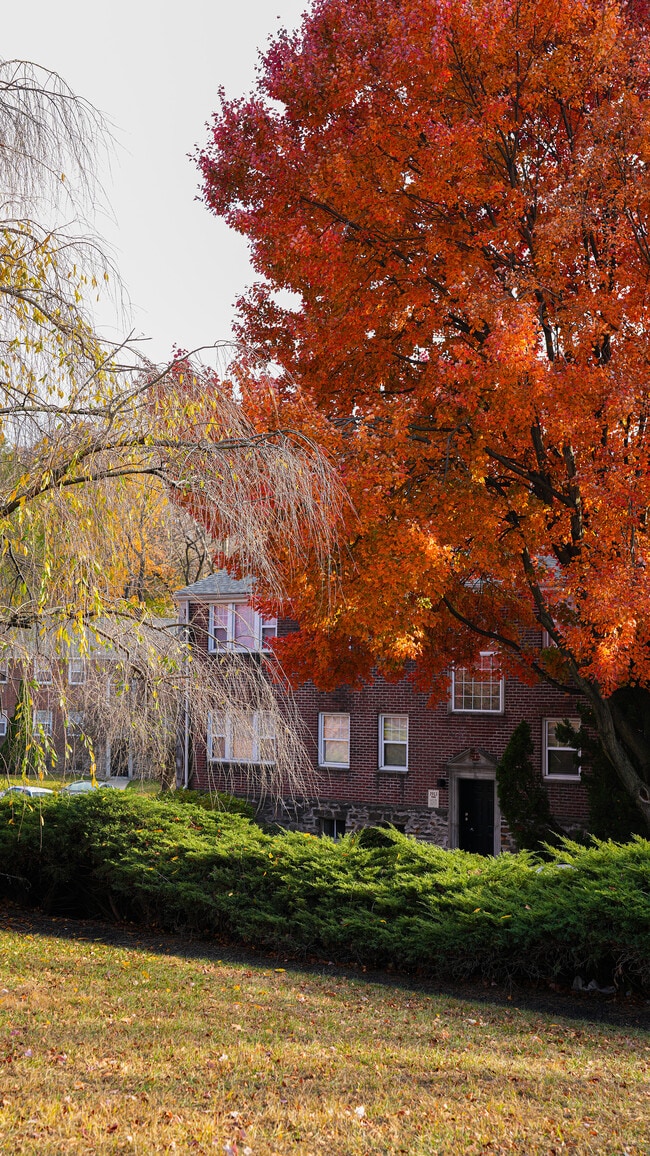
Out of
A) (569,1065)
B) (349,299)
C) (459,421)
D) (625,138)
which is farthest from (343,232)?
(569,1065)

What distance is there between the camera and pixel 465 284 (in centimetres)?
1134

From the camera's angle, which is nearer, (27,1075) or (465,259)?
(27,1075)

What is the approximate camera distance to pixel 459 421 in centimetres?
1164

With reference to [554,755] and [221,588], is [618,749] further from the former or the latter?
[221,588]

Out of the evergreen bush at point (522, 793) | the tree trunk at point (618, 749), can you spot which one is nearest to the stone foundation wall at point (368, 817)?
the evergreen bush at point (522, 793)

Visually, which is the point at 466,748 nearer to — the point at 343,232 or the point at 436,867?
the point at 436,867

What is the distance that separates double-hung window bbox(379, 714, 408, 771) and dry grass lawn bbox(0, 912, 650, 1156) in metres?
16.9

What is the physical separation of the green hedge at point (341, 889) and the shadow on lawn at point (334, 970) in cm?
19

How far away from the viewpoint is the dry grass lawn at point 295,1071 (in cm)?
552

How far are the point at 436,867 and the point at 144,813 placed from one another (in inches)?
182

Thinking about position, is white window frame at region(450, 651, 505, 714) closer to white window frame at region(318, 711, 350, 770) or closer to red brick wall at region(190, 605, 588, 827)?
red brick wall at region(190, 605, 588, 827)

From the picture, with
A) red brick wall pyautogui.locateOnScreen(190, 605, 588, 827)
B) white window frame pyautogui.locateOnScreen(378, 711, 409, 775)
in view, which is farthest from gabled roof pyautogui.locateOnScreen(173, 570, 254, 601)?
white window frame pyautogui.locateOnScreen(378, 711, 409, 775)

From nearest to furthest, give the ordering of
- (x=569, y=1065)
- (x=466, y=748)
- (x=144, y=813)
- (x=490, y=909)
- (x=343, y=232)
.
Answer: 1. (x=569, y=1065)
2. (x=490, y=909)
3. (x=343, y=232)
4. (x=144, y=813)
5. (x=466, y=748)

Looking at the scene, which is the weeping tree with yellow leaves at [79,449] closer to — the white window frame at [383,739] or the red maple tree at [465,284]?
the red maple tree at [465,284]
